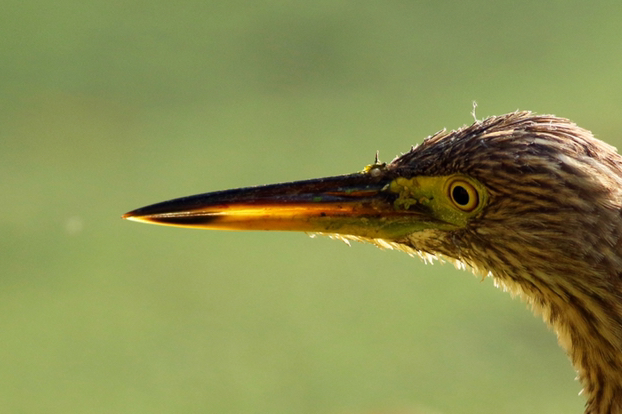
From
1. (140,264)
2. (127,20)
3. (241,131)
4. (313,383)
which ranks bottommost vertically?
(313,383)

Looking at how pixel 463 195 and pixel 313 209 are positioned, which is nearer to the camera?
pixel 463 195

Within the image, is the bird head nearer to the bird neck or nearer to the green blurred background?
the bird neck

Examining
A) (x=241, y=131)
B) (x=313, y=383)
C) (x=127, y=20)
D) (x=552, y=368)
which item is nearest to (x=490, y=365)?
(x=552, y=368)

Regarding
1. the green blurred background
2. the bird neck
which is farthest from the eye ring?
the green blurred background

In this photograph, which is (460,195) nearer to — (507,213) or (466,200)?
(466,200)

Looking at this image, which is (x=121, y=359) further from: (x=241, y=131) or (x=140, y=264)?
(x=241, y=131)

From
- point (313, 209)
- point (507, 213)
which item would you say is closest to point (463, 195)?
point (507, 213)
